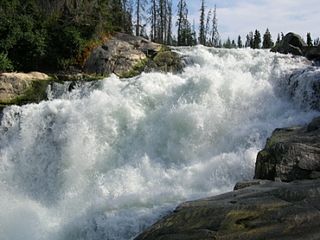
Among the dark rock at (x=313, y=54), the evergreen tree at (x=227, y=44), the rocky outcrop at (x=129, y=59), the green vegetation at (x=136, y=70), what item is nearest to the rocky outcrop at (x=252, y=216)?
the dark rock at (x=313, y=54)

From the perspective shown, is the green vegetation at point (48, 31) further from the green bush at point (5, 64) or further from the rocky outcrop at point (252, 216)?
the rocky outcrop at point (252, 216)

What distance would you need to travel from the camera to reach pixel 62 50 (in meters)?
23.2

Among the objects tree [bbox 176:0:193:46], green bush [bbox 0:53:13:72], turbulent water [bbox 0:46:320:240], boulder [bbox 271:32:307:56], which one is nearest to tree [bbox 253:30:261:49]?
tree [bbox 176:0:193:46]

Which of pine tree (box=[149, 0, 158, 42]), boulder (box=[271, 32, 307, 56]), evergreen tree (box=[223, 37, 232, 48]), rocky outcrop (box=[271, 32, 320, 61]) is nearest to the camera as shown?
rocky outcrop (box=[271, 32, 320, 61])

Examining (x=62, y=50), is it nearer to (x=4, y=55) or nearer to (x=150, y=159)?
(x=4, y=55)

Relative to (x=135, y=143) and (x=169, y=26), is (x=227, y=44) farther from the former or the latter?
(x=135, y=143)

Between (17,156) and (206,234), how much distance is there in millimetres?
10325

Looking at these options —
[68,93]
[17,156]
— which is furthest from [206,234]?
[68,93]

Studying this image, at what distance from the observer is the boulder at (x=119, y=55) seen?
71.9 feet

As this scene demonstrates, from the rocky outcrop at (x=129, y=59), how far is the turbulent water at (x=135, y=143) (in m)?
3.75

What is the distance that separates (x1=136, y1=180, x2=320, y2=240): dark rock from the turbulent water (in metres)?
2.59

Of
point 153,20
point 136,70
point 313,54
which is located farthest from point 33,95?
point 153,20

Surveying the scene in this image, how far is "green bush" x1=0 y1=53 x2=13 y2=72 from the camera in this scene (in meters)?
21.0

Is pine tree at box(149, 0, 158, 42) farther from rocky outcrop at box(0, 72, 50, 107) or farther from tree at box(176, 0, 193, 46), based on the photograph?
rocky outcrop at box(0, 72, 50, 107)
